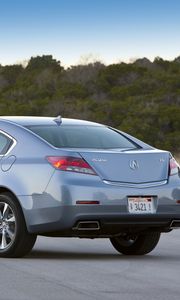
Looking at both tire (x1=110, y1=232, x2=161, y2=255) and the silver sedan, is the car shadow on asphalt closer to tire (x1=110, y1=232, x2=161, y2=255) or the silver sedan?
tire (x1=110, y1=232, x2=161, y2=255)

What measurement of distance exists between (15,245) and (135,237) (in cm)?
169

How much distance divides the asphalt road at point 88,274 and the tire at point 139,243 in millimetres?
115

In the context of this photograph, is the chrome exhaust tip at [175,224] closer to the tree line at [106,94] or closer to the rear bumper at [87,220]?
the rear bumper at [87,220]

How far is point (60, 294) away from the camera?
8.24m

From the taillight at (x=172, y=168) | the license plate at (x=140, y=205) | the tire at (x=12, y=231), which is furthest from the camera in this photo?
the taillight at (x=172, y=168)

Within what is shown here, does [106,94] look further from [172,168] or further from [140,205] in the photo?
[140,205]

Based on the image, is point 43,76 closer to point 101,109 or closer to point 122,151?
point 101,109

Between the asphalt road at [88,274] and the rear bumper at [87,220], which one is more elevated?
the rear bumper at [87,220]

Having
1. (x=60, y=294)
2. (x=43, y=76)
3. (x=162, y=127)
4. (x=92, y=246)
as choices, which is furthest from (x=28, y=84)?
(x=60, y=294)

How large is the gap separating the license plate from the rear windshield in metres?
0.84

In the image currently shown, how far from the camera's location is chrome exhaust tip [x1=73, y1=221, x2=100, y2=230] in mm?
10688

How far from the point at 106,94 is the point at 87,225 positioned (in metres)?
54.5

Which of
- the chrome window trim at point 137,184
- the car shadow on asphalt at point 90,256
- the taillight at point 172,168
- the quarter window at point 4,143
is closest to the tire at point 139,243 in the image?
the car shadow on asphalt at point 90,256

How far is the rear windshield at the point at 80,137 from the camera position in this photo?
1126 cm
